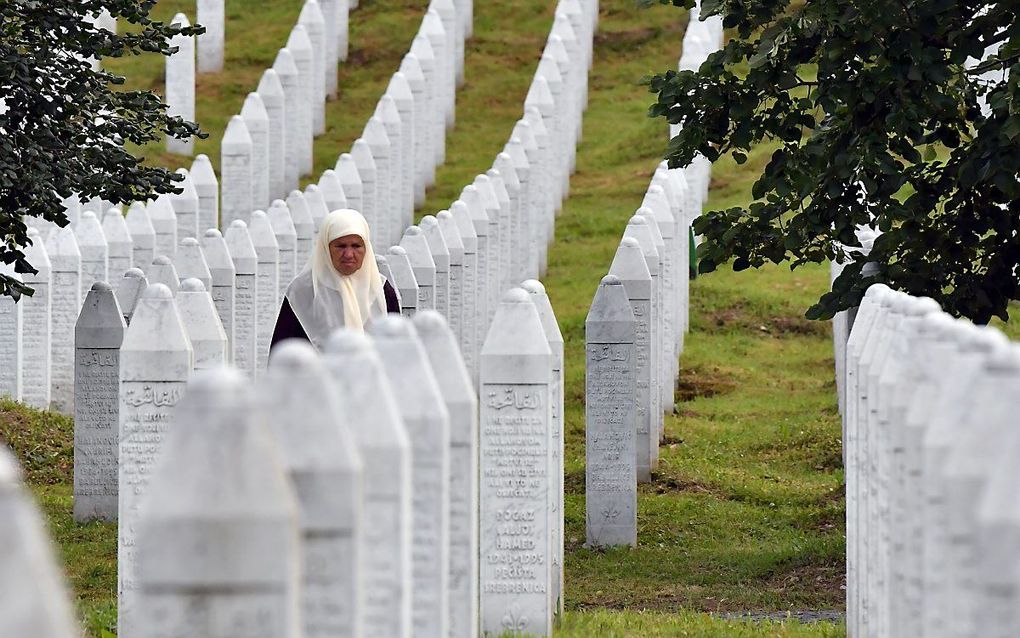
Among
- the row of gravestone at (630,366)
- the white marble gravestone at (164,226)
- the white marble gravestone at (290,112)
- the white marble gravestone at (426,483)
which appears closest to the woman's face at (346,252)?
the white marble gravestone at (426,483)

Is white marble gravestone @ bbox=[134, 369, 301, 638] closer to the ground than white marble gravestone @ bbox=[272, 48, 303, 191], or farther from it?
closer to the ground

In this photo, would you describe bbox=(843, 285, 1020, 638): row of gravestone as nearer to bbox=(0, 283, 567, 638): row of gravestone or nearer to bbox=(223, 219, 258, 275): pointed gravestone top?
bbox=(0, 283, 567, 638): row of gravestone

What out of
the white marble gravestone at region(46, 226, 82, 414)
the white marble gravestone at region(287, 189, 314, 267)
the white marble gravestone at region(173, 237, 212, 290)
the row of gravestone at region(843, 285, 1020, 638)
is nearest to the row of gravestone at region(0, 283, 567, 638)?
the row of gravestone at region(843, 285, 1020, 638)

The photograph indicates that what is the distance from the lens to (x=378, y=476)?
4.41 meters

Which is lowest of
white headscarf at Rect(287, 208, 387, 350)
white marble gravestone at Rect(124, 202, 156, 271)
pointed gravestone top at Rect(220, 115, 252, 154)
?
white headscarf at Rect(287, 208, 387, 350)

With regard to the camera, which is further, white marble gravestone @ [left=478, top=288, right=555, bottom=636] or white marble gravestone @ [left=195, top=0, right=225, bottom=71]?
white marble gravestone @ [left=195, top=0, right=225, bottom=71]

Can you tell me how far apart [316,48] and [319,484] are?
25.4 m

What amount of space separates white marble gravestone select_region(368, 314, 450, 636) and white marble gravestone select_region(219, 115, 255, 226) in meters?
18.1

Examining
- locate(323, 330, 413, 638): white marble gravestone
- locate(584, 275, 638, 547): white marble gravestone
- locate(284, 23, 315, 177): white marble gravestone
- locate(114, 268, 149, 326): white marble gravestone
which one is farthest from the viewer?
locate(284, 23, 315, 177): white marble gravestone

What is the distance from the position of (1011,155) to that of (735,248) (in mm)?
1781

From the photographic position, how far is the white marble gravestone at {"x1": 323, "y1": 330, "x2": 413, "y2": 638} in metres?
4.39

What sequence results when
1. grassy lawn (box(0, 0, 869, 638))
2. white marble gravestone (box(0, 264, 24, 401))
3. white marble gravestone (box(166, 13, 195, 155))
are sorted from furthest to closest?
white marble gravestone (box(166, 13, 195, 155)), white marble gravestone (box(0, 264, 24, 401)), grassy lawn (box(0, 0, 869, 638))

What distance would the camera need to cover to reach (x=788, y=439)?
15906mm

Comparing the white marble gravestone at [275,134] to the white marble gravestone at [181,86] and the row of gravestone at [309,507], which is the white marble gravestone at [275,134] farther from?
the row of gravestone at [309,507]
